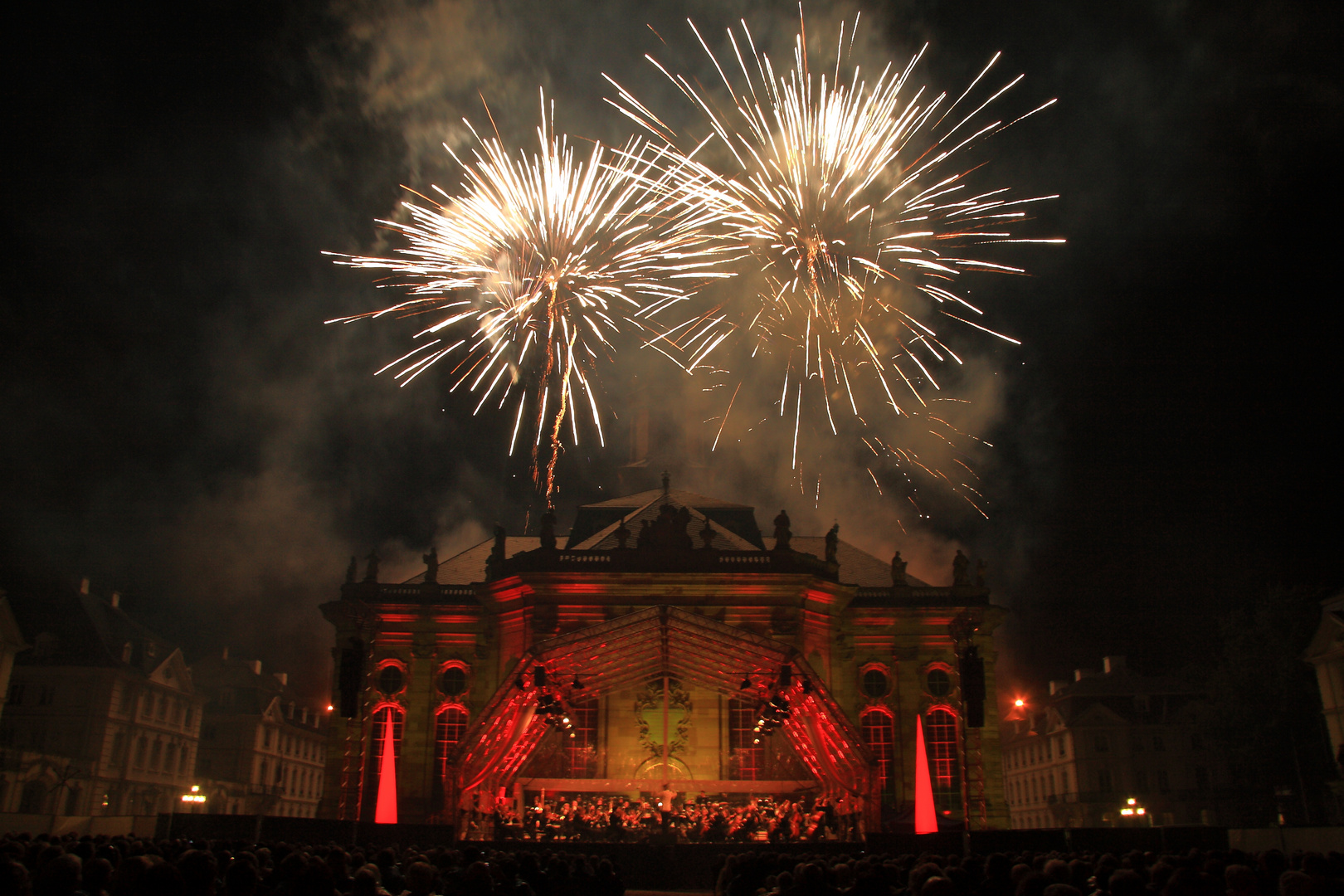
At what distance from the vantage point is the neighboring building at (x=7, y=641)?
122 ft

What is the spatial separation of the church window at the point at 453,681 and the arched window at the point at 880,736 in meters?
15.4

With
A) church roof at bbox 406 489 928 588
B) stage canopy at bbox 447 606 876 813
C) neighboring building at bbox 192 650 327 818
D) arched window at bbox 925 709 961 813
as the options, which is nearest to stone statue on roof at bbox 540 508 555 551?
church roof at bbox 406 489 928 588

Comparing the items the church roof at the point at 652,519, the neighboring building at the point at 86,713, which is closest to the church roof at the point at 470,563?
the church roof at the point at 652,519

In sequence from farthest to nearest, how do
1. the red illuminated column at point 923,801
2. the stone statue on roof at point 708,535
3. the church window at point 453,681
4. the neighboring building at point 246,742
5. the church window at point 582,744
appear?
the neighboring building at point 246,742 → the church window at point 453,681 → the stone statue on roof at point 708,535 → the church window at point 582,744 → the red illuminated column at point 923,801

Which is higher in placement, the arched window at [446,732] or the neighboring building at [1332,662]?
the neighboring building at [1332,662]

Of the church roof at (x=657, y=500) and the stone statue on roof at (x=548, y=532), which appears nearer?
the stone statue on roof at (x=548, y=532)

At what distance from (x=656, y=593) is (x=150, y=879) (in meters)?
29.7

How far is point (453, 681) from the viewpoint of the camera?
121ft

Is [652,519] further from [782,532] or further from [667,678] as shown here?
[667,678]

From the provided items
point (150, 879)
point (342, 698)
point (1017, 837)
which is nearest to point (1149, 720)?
point (1017, 837)

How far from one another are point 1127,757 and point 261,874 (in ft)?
204

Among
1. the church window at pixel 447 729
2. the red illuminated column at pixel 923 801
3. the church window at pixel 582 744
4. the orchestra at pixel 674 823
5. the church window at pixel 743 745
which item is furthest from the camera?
the church window at pixel 447 729

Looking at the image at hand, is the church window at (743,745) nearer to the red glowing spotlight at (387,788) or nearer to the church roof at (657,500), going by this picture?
the church roof at (657,500)

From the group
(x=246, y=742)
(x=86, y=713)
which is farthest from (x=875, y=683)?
(x=246, y=742)
